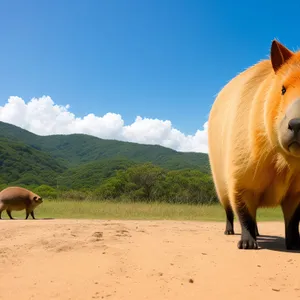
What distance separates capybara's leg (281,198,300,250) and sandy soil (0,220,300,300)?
1.35ft

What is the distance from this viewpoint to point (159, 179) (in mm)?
28078

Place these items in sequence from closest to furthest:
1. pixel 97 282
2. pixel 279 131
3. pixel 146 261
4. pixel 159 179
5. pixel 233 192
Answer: pixel 97 282 < pixel 279 131 < pixel 146 261 < pixel 233 192 < pixel 159 179

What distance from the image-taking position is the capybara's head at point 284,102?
111 inches

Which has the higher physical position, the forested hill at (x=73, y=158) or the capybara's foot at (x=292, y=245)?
the forested hill at (x=73, y=158)

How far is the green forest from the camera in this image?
2577 cm

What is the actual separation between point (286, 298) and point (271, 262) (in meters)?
0.97

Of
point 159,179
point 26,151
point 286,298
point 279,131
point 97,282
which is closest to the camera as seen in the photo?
point 286,298

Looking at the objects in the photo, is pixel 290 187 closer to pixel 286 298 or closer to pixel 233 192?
pixel 233 192

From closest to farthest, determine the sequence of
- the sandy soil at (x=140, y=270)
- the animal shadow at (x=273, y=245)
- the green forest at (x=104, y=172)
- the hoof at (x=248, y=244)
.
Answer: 1. the sandy soil at (x=140, y=270)
2. the hoof at (x=248, y=244)
3. the animal shadow at (x=273, y=245)
4. the green forest at (x=104, y=172)

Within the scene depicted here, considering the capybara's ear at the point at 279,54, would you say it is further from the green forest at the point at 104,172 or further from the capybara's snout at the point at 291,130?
the green forest at the point at 104,172

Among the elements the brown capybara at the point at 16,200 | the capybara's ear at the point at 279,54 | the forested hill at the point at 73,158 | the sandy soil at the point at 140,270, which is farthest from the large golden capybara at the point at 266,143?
the forested hill at the point at 73,158

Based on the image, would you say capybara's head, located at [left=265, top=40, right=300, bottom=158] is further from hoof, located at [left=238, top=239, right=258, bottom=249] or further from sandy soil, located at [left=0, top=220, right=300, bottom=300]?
hoof, located at [left=238, top=239, right=258, bottom=249]

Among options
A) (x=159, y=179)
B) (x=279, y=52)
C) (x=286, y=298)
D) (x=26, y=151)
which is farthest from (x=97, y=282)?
(x=26, y=151)

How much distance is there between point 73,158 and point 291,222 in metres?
176
